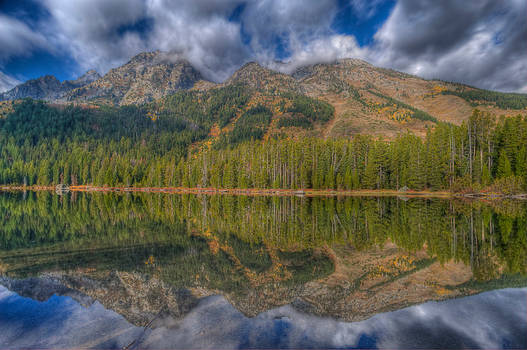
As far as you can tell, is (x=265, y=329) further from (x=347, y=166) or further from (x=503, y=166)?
(x=347, y=166)

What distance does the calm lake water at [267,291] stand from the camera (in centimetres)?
628

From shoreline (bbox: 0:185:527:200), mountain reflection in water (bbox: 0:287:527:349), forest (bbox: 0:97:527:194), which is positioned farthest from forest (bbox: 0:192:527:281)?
forest (bbox: 0:97:527:194)

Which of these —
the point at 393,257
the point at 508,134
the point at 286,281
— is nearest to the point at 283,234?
the point at 393,257

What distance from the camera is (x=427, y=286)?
986 centimetres

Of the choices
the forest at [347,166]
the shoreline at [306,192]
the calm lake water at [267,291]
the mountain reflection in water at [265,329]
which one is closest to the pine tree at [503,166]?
the forest at [347,166]

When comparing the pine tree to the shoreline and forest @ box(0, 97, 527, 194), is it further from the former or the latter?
the shoreline

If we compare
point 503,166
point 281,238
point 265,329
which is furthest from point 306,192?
point 265,329

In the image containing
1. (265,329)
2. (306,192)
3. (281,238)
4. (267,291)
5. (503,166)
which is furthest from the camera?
(306,192)

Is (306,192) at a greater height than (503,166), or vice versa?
(503,166)

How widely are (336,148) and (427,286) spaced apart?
81849 millimetres

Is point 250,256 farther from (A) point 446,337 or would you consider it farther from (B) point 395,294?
(A) point 446,337

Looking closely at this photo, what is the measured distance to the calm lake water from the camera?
6.28 meters

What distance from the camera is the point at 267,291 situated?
938cm

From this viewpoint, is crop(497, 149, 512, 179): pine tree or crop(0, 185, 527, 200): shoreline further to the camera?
crop(0, 185, 527, 200): shoreline
